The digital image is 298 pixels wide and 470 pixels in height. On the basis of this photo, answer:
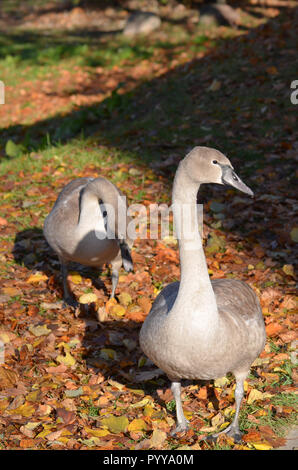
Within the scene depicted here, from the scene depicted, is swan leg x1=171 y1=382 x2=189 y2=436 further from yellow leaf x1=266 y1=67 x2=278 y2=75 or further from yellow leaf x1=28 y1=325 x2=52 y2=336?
yellow leaf x1=266 y1=67 x2=278 y2=75

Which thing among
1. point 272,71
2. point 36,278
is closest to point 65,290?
point 36,278

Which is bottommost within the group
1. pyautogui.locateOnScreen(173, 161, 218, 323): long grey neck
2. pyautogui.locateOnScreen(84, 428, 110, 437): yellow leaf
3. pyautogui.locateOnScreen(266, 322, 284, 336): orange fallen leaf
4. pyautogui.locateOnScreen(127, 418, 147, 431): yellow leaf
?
pyautogui.locateOnScreen(84, 428, 110, 437): yellow leaf

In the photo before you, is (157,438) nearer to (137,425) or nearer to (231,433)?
(137,425)

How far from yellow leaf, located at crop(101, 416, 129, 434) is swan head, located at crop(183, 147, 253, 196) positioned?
5.91 ft

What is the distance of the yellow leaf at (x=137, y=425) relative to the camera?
394cm

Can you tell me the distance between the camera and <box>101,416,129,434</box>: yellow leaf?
154 inches

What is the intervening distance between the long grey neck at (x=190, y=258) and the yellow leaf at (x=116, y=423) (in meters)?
1.00

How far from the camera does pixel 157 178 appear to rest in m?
8.09

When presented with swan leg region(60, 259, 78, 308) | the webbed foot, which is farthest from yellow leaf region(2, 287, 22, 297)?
A: the webbed foot

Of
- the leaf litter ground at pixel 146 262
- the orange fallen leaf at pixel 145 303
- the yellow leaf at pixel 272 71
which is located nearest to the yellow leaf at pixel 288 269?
the leaf litter ground at pixel 146 262

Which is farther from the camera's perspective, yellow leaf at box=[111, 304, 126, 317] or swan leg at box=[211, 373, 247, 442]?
yellow leaf at box=[111, 304, 126, 317]

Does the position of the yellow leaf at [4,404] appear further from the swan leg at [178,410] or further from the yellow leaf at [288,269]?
the yellow leaf at [288,269]

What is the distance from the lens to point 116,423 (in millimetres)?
3947
